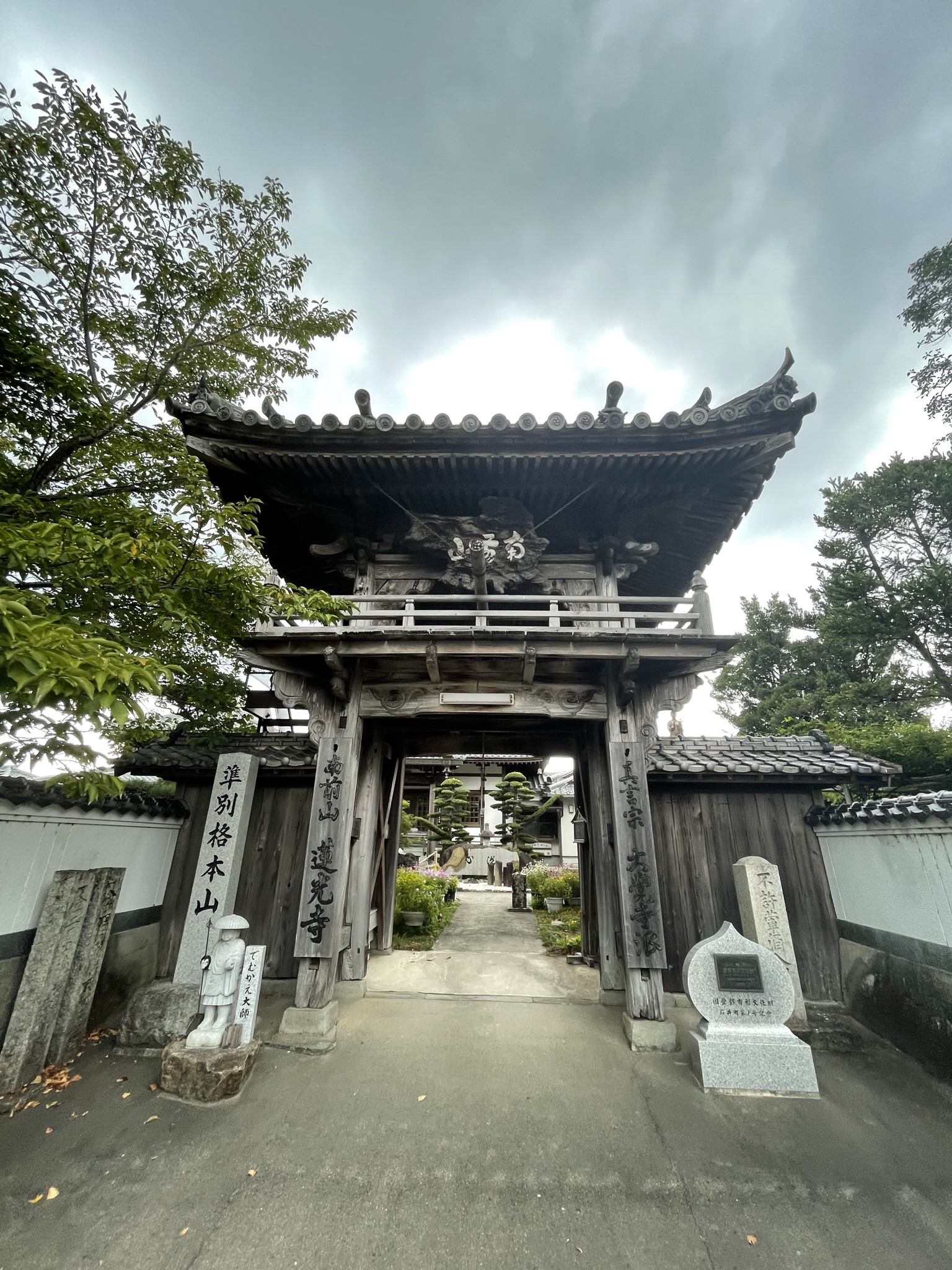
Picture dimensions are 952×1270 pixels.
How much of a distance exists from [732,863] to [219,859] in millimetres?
7880

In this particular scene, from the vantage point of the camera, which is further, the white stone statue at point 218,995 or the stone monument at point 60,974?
the white stone statue at point 218,995

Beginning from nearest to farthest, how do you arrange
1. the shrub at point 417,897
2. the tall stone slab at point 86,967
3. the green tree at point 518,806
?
the tall stone slab at point 86,967 → the shrub at point 417,897 → the green tree at point 518,806

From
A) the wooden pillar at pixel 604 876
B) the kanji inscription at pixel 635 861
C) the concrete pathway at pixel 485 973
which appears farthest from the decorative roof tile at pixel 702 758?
the concrete pathway at pixel 485 973

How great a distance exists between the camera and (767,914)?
6.62 m

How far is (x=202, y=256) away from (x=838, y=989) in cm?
1513

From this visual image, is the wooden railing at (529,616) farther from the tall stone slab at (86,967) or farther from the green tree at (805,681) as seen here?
the green tree at (805,681)

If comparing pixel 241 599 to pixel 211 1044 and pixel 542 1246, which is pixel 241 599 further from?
pixel 542 1246

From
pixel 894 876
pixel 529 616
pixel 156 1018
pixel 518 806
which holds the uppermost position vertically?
pixel 529 616

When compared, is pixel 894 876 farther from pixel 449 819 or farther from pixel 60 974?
pixel 449 819

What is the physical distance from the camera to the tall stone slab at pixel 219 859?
20.7 feet

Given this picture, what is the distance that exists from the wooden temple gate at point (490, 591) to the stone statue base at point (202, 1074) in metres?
1.20

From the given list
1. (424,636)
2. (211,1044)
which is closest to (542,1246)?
(211,1044)

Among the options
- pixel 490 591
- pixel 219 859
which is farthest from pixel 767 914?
pixel 219 859

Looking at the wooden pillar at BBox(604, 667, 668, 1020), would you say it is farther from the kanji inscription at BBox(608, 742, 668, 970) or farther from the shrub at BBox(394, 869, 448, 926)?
the shrub at BBox(394, 869, 448, 926)
